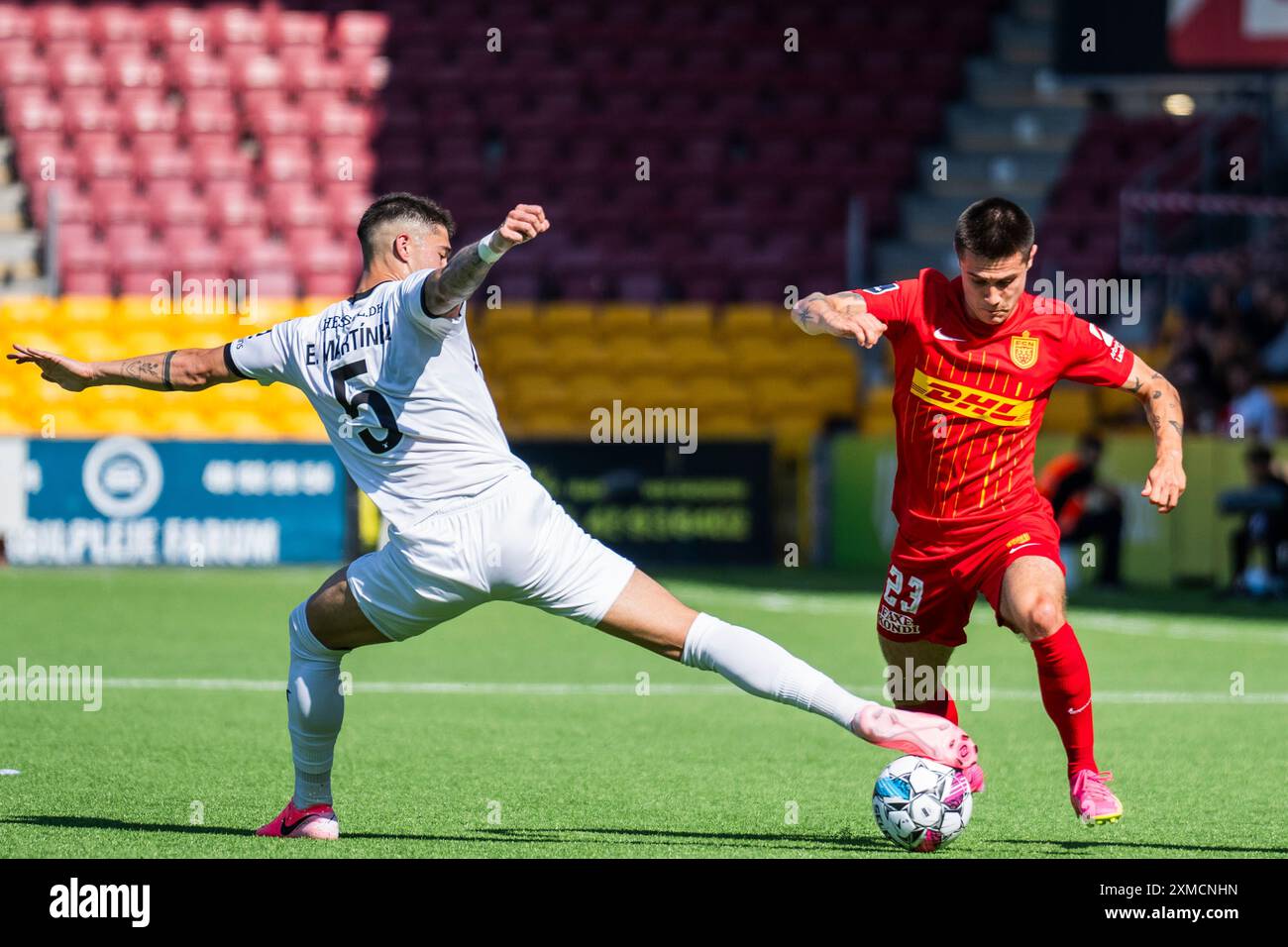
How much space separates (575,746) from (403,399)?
2.89 meters

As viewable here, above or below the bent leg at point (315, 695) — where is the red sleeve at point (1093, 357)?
above

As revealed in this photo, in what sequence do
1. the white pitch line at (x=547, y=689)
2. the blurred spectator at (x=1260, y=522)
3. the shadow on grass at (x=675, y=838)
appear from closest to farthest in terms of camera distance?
the shadow on grass at (x=675, y=838) → the white pitch line at (x=547, y=689) → the blurred spectator at (x=1260, y=522)

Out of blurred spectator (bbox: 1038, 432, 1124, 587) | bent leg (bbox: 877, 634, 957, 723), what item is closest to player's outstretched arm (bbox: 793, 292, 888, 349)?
bent leg (bbox: 877, 634, 957, 723)

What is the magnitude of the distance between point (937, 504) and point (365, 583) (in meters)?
1.99

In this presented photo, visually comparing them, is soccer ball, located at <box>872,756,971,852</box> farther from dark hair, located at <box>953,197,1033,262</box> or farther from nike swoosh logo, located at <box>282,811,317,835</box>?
nike swoosh logo, located at <box>282,811,317,835</box>

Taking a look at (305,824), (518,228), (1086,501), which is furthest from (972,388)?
(1086,501)

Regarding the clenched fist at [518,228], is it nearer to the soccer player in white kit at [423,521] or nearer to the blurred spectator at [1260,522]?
the soccer player in white kit at [423,521]

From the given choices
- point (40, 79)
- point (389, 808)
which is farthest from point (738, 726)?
point (40, 79)

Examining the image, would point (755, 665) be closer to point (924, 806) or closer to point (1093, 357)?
point (924, 806)

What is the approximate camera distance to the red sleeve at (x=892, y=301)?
6.53 m

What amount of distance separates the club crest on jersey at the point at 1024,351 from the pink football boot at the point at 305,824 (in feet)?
8.94

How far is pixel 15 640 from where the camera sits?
11844 mm

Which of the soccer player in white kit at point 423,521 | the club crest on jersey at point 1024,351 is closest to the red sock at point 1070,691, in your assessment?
the soccer player in white kit at point 423,521
